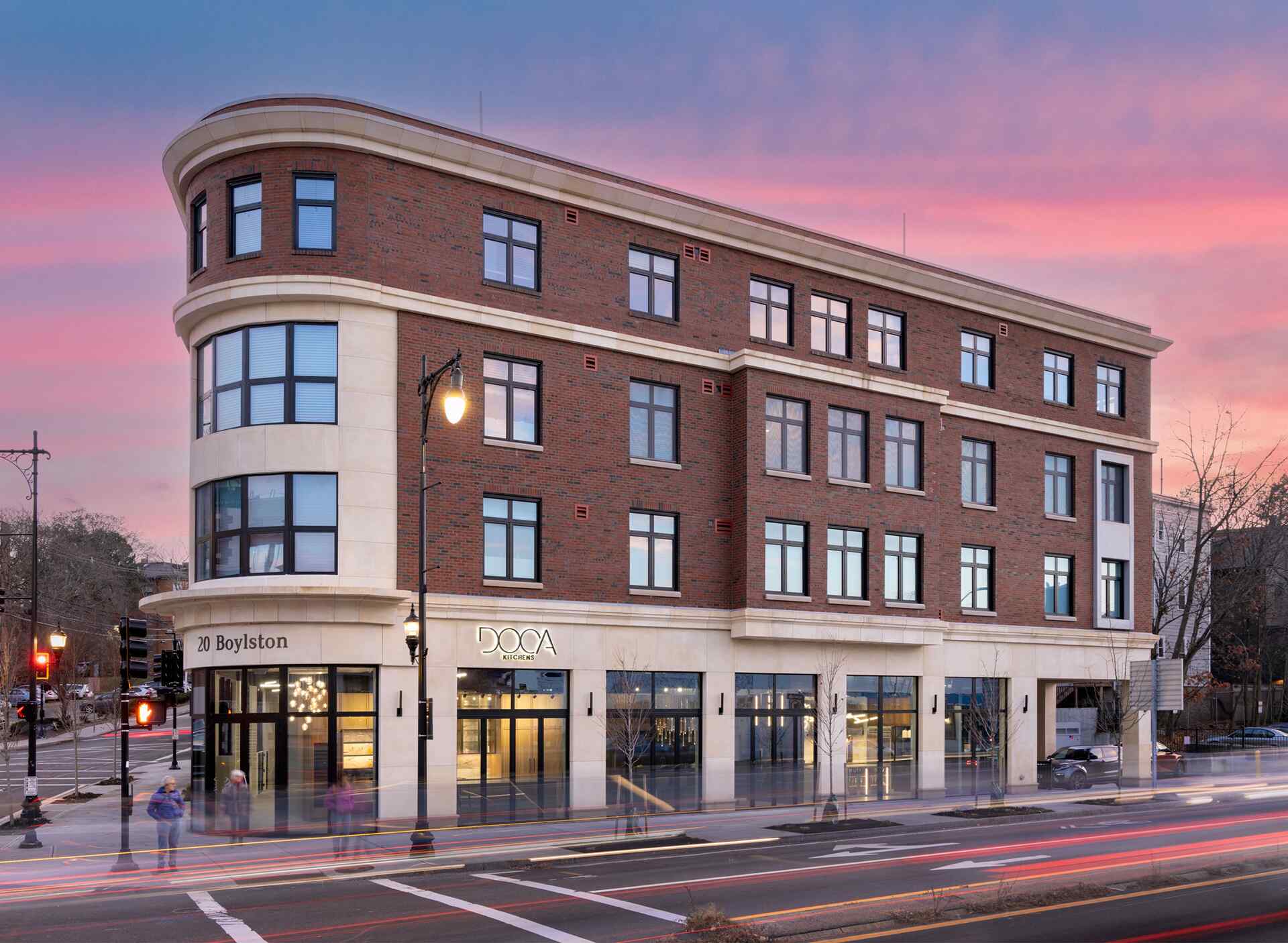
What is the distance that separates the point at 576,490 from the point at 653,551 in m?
3.24

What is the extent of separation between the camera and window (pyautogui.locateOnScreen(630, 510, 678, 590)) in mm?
36719

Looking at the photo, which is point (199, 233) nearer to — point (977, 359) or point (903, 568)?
point (903, 568)

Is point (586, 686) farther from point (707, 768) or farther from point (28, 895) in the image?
point (28, 895)

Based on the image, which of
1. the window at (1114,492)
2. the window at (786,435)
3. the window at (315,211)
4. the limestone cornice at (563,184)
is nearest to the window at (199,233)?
the limestone cornice at (563,184)

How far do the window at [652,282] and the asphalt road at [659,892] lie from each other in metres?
16.1

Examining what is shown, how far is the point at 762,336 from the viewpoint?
39938 mm

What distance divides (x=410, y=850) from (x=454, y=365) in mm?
9821

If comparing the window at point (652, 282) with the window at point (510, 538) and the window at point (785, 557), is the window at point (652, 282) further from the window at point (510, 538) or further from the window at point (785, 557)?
the window at point (785, 557)

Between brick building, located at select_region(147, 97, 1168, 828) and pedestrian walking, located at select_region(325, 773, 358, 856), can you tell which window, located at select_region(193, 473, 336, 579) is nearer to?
brick building, located at select_region(147, 97, 1168, 828)

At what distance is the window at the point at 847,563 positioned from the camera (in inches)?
1569

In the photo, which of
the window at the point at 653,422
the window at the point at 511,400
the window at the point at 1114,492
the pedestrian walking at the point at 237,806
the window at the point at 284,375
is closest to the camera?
the pedestrian walking at the point at 237,806

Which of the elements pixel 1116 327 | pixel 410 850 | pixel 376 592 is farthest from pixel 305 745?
pixel 1116 327

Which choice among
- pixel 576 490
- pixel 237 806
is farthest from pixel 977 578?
pixel 237 806

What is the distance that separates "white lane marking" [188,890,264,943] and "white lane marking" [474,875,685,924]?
15.6 ft
